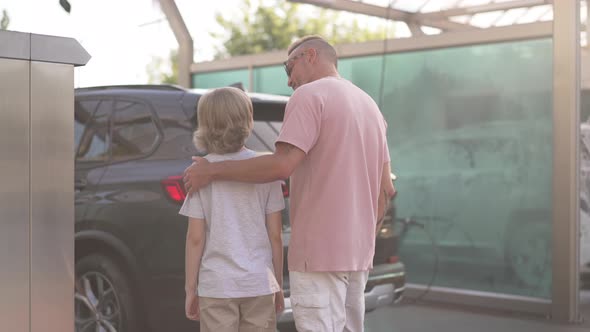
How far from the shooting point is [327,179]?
13.3 feet

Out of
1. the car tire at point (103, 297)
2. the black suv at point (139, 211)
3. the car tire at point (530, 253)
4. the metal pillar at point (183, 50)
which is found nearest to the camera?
the black suv at point (139, 211)

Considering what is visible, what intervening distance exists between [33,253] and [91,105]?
315 cm

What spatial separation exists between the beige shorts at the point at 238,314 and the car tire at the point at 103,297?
1.91 m

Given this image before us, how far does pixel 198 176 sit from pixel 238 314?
589 mm

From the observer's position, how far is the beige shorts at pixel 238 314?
4.02 metres

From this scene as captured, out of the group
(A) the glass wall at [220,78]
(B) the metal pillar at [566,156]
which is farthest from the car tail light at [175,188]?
(A) the glass wall at [220,78]

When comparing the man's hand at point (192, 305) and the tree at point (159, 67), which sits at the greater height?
the tree at point (159, 67)

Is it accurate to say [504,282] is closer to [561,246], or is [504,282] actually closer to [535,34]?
[561,246]

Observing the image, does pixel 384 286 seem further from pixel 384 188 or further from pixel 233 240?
pixel 233 240

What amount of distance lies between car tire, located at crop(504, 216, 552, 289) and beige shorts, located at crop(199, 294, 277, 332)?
5.18m

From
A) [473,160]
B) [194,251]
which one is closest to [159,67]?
[473,160]

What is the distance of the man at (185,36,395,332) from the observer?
400 cm

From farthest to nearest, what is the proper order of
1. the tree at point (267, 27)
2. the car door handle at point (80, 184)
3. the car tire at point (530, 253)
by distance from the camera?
the tree at point (267, 27) → the car tire at point (530, 253) → the car door handle at point (80, 184)

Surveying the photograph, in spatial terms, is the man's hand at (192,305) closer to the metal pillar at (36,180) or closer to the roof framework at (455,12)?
the metal pillar at (36,180)
